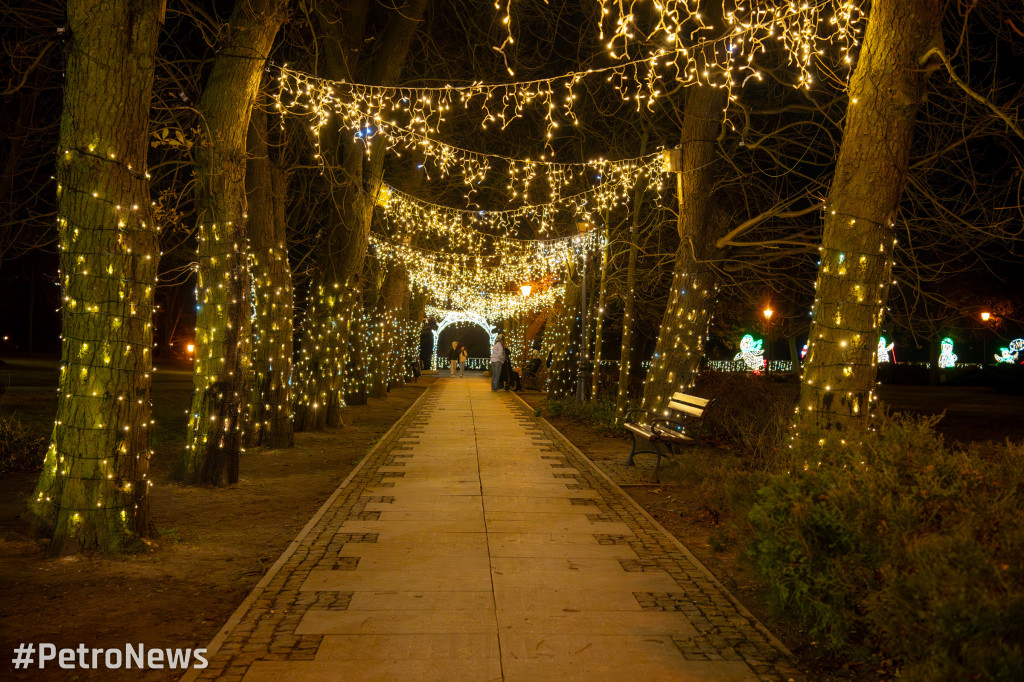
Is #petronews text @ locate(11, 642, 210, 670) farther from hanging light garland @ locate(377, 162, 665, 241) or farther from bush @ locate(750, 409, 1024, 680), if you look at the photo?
hanging light garland @ locate(377, 162, 665, 241)

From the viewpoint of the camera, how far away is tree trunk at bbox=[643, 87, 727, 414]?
41.8ft

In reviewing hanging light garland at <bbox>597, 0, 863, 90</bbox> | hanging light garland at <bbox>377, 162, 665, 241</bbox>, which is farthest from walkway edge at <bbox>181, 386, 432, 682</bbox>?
hanging light garland at <bbox>377, 162, 665, 241</bbox>

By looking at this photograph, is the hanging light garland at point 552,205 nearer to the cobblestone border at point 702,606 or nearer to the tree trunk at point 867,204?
the tree trunk at point 867,204

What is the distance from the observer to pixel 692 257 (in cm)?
1283

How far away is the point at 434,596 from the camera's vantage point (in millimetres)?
5219

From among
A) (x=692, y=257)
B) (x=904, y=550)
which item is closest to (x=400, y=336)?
(x=692, y=257)

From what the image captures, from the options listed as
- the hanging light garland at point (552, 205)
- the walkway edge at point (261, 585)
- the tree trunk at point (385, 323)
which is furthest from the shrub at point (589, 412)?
the tree trunk at point (385, 323)

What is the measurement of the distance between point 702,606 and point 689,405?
6070 mm

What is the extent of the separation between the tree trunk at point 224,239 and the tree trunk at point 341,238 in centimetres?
507

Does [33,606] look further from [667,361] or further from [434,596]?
[667,361]

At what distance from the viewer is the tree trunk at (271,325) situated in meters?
11.9

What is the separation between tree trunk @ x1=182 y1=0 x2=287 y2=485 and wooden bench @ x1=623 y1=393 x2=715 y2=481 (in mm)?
Result: 5350

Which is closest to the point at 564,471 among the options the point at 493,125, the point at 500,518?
the point at 500,518

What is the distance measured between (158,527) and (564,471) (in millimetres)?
5468
